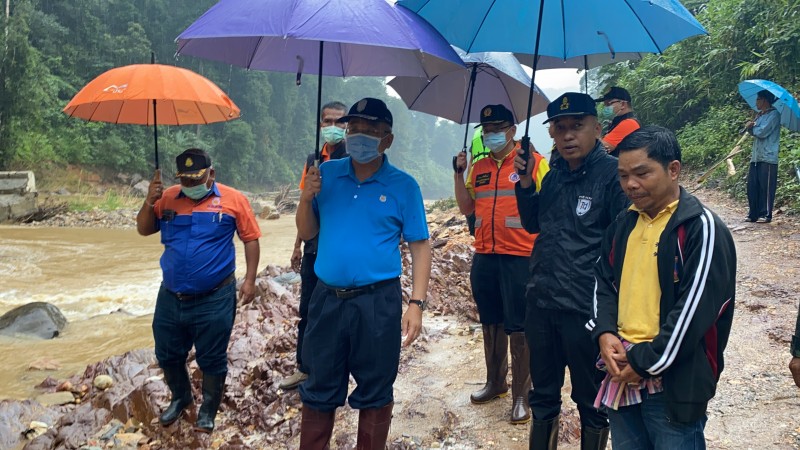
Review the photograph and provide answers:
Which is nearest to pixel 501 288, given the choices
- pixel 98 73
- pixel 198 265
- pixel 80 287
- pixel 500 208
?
pixel 500 208

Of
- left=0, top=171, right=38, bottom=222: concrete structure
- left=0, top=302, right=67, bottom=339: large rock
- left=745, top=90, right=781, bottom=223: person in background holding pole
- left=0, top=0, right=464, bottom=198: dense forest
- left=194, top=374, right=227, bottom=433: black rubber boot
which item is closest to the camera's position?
left=194, top=374, right=227, bottom=433: black rubber boot

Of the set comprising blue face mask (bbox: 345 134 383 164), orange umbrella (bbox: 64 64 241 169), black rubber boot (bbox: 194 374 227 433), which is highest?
orange umbrella (bbox: 64 64 241 169)

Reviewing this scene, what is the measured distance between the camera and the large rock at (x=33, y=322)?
7.83m

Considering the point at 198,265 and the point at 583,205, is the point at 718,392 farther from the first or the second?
the point at 198,265

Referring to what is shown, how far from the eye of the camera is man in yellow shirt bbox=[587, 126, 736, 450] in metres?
1.74

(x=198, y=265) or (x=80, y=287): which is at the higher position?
(x=198, y=265)

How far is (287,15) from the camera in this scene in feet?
7.65

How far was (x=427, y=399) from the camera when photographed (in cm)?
393

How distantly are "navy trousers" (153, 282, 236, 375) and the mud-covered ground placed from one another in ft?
1.85

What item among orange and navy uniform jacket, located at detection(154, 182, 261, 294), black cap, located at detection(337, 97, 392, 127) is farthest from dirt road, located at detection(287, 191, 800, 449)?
black cap, located at detection(337, 97, 392, 127)

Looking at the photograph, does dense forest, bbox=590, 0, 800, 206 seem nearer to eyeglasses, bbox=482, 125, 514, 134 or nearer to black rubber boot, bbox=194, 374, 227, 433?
eyeglasses, bbox=482, 125, 514, 134

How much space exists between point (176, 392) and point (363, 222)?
7.02 ft

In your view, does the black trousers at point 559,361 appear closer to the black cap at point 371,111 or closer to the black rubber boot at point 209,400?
the black cap at point 371,111

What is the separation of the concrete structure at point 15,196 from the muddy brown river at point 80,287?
112 cm
